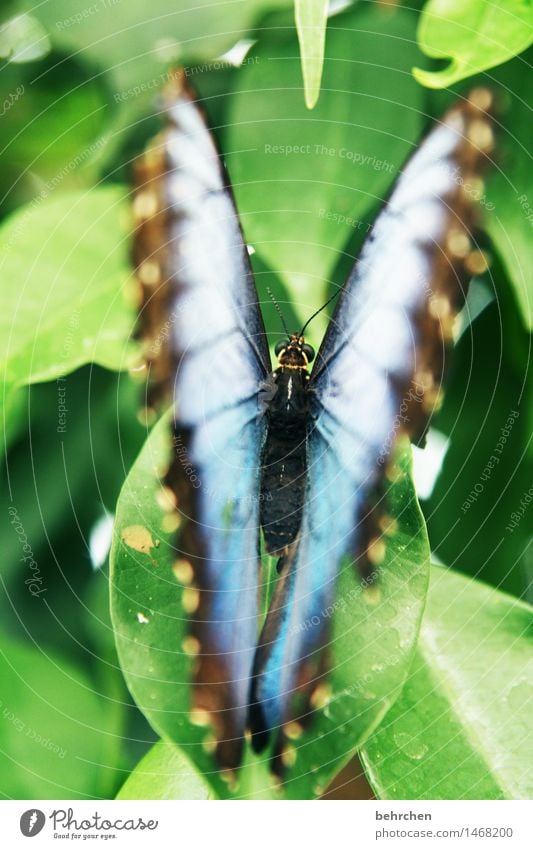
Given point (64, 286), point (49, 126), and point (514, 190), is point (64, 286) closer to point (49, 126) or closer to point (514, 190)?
point (49, 126)

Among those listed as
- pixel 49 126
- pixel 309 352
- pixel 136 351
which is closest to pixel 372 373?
pixel 309 352

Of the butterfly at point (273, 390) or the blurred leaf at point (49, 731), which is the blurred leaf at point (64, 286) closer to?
the butterfly at point (273, 390)

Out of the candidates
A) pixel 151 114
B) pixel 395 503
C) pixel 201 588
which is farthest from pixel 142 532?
pixel 151 114

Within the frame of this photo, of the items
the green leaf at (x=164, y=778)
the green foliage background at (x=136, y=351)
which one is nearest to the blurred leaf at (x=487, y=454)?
the green foliage background at (x=136, y=351)

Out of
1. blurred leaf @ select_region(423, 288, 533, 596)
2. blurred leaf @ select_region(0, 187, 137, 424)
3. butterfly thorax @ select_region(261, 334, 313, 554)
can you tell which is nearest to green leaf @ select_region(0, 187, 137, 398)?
blurred leaf @ select_region(0, 187, 137, 424)
